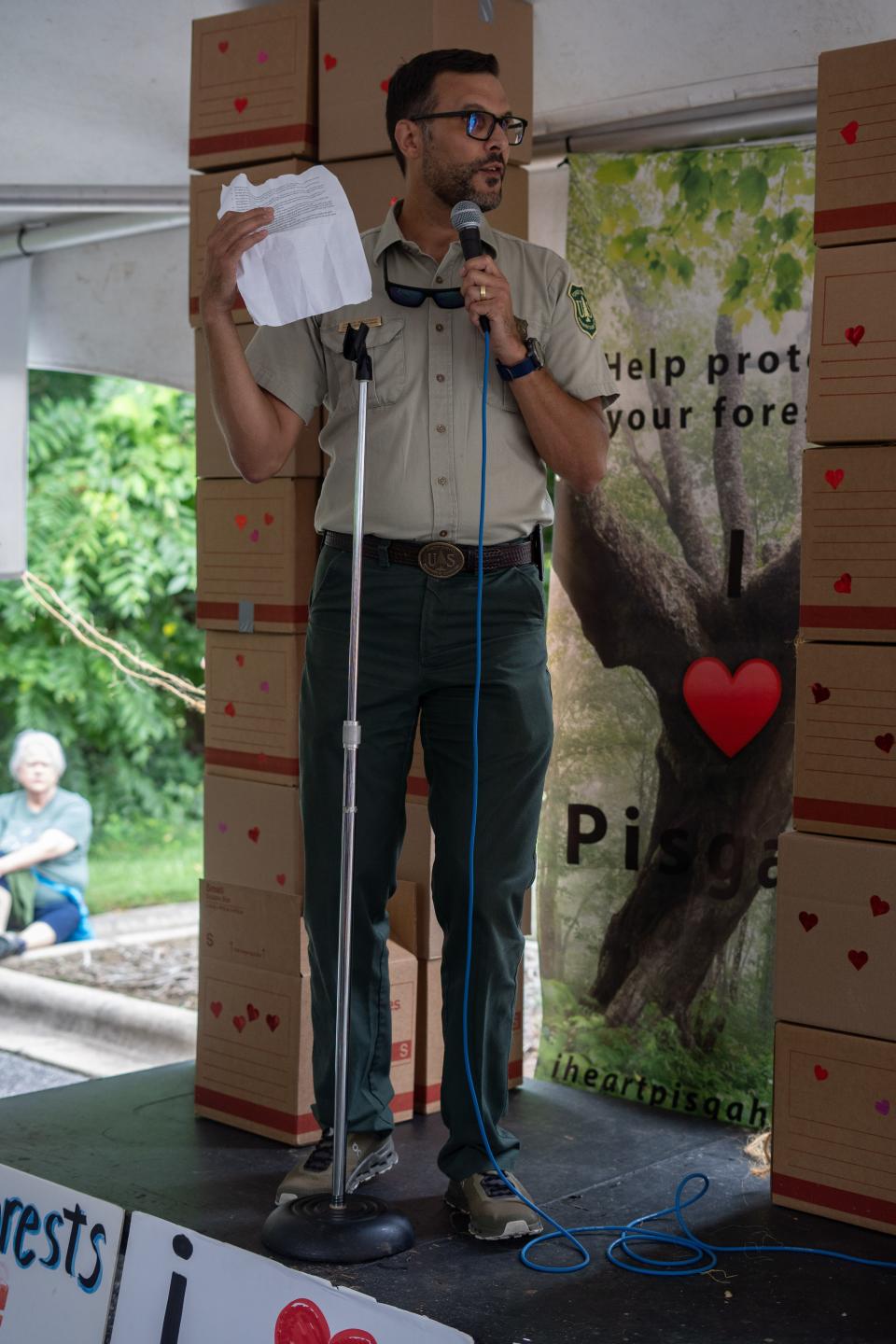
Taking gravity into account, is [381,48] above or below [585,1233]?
above

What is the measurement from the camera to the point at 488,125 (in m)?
2.41

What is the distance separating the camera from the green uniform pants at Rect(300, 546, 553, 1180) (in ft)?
8.10

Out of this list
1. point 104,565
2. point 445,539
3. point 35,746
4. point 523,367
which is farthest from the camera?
point 104,565

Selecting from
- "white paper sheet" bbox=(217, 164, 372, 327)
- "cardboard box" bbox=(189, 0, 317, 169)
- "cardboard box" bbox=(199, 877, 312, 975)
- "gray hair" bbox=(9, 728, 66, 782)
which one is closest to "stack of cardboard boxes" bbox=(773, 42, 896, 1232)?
"white paper sheet" bbox=(217, 164, 372, 327)

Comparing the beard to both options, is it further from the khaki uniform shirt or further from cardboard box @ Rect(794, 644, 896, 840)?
cardboard box @ Rect(794, 644, 896, 840)

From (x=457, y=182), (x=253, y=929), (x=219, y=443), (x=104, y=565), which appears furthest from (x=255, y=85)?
(x=104, y=565)

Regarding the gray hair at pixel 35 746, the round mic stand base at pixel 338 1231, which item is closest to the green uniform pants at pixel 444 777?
the round mic stand base at pixel 338 1231

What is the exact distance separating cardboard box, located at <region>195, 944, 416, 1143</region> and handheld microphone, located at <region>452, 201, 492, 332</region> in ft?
4.75

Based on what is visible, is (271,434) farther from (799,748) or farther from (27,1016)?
(27,1016)

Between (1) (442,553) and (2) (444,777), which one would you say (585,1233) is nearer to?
(2) (444,777)

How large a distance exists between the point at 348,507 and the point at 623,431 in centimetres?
113

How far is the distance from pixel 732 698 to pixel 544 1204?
1156 mm

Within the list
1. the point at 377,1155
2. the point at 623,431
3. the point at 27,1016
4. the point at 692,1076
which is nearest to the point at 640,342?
the point at 623,431

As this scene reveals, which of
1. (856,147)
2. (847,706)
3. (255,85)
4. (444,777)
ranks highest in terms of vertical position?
(255,85)
